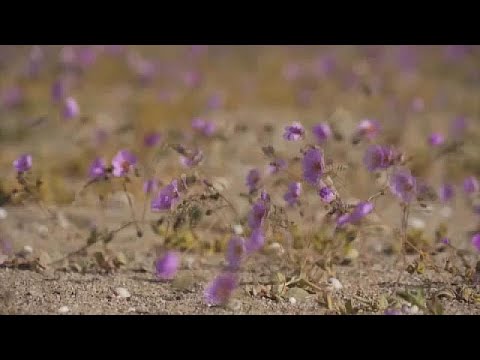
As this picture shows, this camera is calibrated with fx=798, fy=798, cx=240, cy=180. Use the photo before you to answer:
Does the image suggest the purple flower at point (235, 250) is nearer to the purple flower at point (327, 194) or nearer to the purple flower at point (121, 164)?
the purple flower at point (327, 194)

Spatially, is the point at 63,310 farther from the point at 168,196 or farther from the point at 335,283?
the point at 335,283

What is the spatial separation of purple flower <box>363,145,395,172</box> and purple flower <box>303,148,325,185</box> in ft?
0.67

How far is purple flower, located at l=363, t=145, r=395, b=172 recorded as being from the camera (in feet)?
8.69

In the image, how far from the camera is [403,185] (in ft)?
8.63

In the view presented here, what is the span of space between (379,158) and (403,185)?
121 millimetres

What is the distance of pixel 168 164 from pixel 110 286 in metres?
1.76

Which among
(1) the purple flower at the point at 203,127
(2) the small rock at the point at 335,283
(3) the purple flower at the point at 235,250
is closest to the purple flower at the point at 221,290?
(3) the purple flower at the point at 235,250

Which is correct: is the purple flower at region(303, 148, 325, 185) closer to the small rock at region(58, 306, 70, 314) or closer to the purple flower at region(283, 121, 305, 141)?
the purple flower at region(283, 121, 305, 141)

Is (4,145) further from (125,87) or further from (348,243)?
(348,243)

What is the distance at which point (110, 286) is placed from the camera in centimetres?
275

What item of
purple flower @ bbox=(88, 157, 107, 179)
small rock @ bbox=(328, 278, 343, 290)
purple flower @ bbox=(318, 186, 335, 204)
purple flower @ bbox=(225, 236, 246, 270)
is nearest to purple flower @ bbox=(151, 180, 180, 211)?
purple flower @ bbox=(225, 236, 246, 270)

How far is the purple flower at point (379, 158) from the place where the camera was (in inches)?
104

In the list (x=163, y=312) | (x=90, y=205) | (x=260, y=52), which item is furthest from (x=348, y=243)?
(x=260, y=52)
